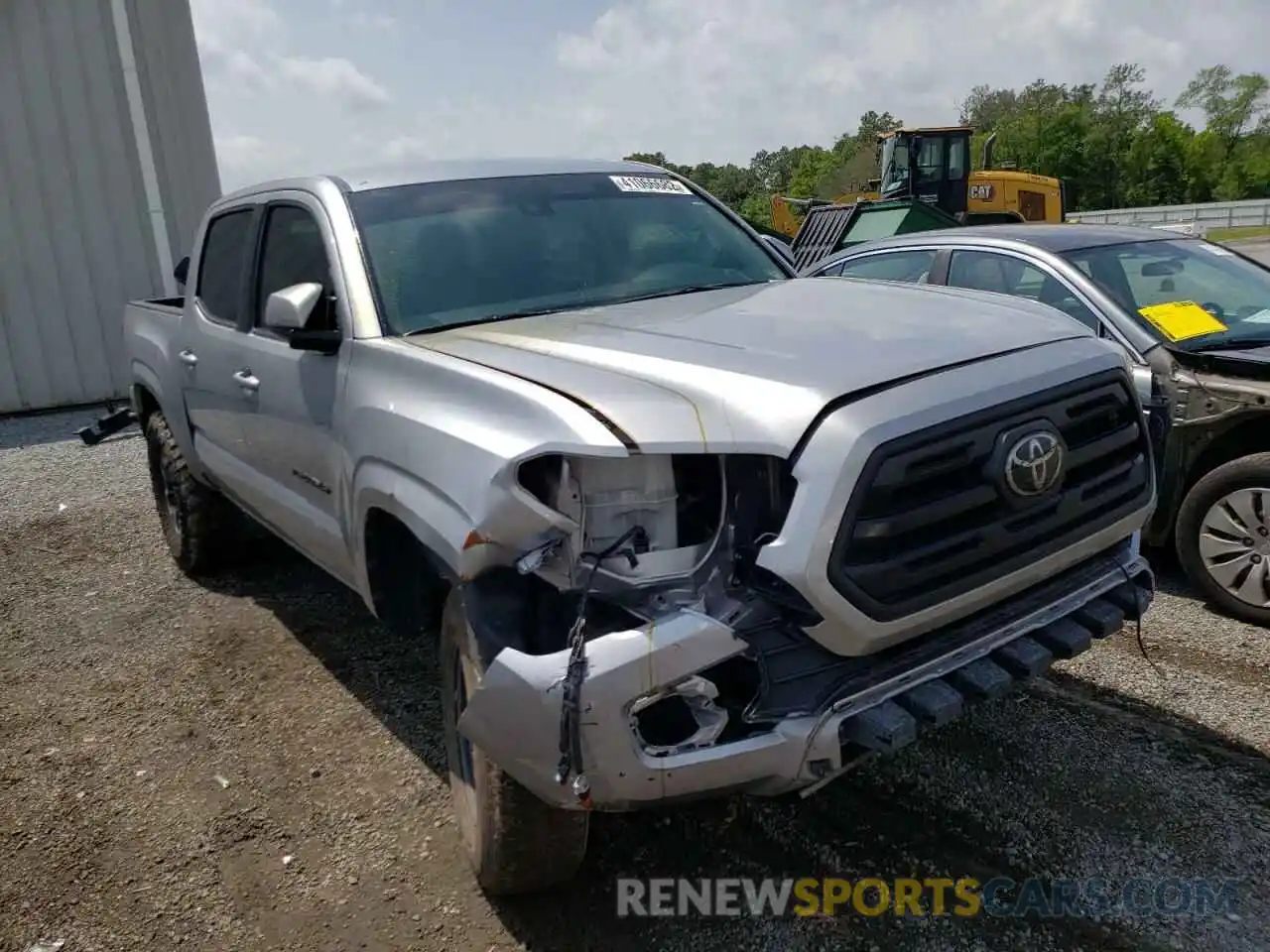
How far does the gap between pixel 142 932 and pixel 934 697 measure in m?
2.20

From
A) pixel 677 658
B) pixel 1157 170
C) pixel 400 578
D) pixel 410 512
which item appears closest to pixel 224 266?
pixel 400 578

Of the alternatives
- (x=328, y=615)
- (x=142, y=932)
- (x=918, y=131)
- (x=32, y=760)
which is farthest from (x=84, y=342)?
(x=918, y=131)

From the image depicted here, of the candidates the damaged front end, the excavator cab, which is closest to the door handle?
the damaged front end

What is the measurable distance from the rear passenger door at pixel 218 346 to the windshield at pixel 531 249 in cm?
104

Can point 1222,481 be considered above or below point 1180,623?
above

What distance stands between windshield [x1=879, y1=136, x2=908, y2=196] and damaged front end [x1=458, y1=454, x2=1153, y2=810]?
53.7 feet

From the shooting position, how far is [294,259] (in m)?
3.78

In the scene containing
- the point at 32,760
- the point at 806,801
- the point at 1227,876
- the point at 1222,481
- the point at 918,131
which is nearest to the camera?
the point at 1227,876

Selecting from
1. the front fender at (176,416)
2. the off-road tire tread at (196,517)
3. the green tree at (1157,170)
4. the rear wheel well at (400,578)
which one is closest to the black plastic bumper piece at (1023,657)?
the rear wheel well at (400,578)

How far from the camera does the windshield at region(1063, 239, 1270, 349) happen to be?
4.52m

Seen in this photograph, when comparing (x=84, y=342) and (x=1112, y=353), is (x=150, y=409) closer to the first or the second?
(x=1112, y=353)

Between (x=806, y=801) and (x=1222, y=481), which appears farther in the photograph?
(x=1222, y=481)

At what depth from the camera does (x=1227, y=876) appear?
2.69 m

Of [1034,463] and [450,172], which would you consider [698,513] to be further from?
[450,172]
